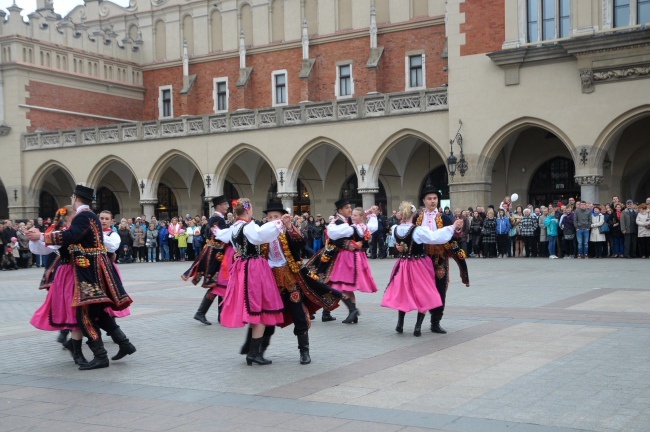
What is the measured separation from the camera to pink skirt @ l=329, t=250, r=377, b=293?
11305mm

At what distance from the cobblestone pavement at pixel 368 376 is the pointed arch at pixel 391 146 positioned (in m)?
16.4

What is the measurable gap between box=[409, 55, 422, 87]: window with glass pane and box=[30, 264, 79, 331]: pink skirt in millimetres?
28383

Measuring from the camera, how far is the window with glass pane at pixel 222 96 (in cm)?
4084

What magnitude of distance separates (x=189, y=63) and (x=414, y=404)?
121 ft

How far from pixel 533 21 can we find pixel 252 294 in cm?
2118

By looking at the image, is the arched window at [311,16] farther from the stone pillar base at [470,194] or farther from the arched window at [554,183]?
the stone pillar base at [470,194]

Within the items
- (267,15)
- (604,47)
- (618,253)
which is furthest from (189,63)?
(618,253)

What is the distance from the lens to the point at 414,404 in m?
6.48

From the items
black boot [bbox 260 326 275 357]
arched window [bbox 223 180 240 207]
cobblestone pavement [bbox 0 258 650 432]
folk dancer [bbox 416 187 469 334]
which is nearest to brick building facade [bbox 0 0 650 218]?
arched window [bbox 223 180 240 207]

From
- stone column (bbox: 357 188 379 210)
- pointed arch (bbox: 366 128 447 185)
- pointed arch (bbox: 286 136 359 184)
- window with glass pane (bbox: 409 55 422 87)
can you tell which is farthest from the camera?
window with glass pane (bbox: 409 55 422 87)

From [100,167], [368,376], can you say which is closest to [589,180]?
[368,376]

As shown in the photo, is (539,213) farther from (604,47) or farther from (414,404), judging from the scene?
(414,404)

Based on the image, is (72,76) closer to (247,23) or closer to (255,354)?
(247,23)

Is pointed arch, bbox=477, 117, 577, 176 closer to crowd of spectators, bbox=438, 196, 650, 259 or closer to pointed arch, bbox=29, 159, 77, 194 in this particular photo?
crowd of spectators, bbox=438, 196, 650, 259
